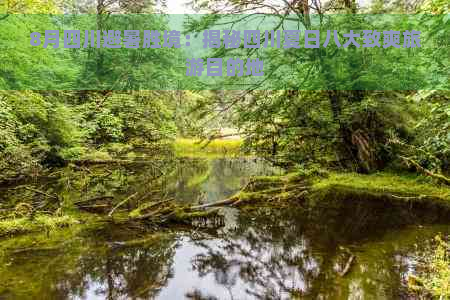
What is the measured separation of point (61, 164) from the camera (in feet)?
48.6

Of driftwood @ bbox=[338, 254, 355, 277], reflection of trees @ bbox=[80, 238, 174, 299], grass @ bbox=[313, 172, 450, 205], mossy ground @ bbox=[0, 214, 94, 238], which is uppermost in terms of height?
grass @ bbox=[313, 172, 450, 205]

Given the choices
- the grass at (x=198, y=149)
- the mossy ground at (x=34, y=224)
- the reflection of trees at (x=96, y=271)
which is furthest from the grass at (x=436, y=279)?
the grass at (x=198, y=149)

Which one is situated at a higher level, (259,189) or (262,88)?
(262,88)

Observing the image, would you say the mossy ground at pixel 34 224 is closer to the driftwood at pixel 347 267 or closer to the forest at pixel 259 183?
the forest at pixel 259 183

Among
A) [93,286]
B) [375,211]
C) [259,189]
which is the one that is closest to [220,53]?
[259,189]

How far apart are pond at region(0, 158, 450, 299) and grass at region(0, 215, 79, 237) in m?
0.24

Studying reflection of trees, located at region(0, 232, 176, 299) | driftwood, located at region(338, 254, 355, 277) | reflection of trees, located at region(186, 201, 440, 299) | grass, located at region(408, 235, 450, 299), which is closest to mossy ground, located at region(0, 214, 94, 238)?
reflection of trees, located at region(0, 232, 176, 299)

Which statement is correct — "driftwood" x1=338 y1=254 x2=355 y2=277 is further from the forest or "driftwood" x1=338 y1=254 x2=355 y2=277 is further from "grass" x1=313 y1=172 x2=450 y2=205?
"grass" x1=313 y1=172 x2=450 y2=205

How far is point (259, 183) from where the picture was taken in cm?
1083

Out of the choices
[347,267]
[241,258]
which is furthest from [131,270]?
[347,267]

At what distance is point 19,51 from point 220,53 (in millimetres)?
5810

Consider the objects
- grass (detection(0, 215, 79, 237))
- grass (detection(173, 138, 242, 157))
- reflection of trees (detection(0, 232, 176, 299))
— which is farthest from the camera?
grass (detection(173, 138, 242, 157))

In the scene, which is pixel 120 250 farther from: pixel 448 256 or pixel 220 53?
pixel 220 53

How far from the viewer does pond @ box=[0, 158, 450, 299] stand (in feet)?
17.2
